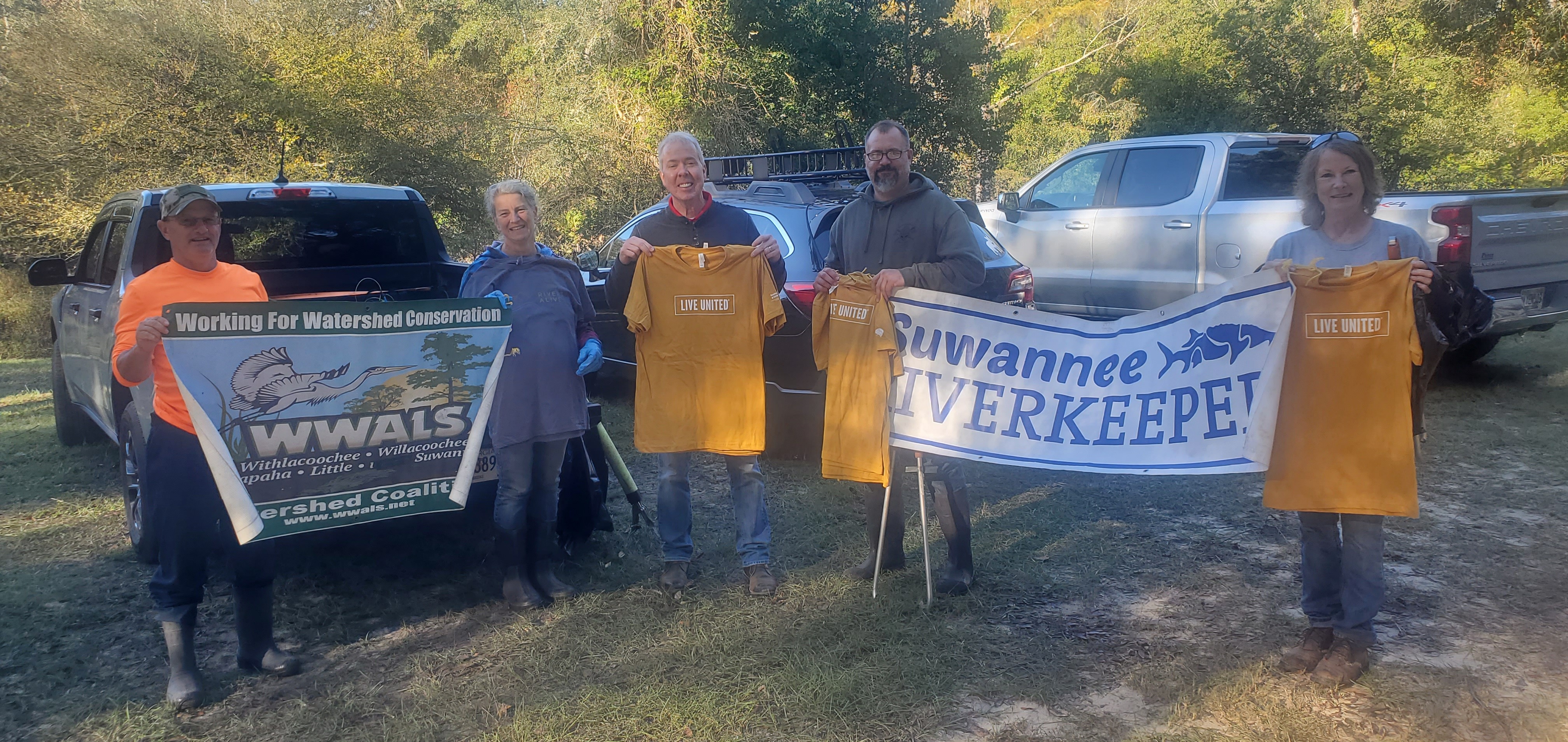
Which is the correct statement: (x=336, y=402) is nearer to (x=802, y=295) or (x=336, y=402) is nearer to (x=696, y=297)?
(x=696, y=297)

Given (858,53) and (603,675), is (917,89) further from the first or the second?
(603,675)

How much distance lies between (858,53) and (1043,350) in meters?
14.1

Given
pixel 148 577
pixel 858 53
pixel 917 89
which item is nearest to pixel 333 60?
pixel 858 53

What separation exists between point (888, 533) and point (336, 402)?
2.38 metres

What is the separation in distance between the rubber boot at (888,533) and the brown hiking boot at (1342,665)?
1751mm

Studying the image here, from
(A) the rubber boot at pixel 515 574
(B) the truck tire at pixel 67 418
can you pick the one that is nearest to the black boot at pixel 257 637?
(A) the rubber boot at pixel 515 574

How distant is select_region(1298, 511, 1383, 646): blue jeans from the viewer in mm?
3336

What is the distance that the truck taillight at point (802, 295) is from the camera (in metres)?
5.75

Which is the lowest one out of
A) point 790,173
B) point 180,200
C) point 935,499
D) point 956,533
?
point 956,533

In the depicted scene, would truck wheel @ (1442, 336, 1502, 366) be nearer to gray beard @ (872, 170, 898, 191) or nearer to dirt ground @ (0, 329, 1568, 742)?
dirt ground @ (0, 329, 1568, 742)

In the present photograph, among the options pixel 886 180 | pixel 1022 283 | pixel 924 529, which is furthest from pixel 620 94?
pixel 924 529

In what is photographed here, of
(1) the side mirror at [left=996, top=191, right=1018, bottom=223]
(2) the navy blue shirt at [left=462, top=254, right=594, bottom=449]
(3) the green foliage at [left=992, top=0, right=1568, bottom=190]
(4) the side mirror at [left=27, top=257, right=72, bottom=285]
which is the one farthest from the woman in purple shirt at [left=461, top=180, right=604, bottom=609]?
(3) the green foliage at [left=992, top=0, right=1568, bottom=190]

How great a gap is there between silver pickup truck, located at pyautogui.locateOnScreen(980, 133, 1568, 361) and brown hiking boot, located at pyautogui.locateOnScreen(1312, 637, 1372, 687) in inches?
150

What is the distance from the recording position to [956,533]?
14.2 ft
